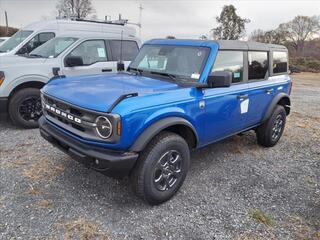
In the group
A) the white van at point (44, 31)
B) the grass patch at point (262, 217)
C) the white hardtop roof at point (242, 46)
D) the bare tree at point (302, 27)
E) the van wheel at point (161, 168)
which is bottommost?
the grass patch at point (262, 217)

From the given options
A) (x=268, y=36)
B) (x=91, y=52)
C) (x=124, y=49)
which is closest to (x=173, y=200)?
(x=91, y=52)

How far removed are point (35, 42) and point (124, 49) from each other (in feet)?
7.97

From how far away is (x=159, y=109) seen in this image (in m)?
3.10

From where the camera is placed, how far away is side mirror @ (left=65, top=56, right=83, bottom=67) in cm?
569

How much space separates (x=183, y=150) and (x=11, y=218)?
1.92 m

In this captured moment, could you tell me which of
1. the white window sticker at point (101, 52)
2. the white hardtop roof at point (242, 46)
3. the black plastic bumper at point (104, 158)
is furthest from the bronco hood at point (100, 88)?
the white window sticker at point (101, 52)

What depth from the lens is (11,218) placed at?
3.02 meters

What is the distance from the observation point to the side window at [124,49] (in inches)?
274

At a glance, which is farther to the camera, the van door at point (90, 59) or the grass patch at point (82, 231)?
the van door at point (90, 59)

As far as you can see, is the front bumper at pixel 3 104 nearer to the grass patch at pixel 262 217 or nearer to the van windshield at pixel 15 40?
the van windshield at pixel 15 40

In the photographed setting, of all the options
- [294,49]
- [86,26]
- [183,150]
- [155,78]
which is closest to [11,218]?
[183,150]

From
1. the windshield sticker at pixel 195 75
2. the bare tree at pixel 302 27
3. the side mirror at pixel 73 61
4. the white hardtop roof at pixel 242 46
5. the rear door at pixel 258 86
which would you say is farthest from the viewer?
the bare tree at pixel 302 27

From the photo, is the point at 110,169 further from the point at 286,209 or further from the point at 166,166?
the point at 286,209

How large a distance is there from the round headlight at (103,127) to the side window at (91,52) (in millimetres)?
3816
